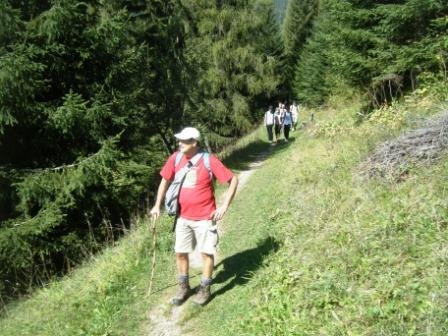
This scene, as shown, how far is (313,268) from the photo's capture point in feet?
17.8

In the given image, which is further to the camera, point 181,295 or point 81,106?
point 81,106

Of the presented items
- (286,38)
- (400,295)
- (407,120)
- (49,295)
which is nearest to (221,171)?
(400,295)

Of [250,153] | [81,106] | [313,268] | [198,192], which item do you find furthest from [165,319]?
[250,153]

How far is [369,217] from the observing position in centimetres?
588

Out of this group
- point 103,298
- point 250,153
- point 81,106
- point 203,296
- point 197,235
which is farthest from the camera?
point 250,153

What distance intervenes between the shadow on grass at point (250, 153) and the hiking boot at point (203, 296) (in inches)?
446

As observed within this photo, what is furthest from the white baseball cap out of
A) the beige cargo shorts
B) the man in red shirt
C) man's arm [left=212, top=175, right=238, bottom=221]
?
the beige cargo shorts

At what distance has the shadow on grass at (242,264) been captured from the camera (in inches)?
261

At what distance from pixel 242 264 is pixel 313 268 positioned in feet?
6.37

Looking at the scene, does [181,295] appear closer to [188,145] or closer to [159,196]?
[159,196]

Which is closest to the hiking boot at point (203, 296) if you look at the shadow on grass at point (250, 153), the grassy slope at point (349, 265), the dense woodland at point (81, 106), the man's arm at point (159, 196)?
the grassy slope at point (349, 265)

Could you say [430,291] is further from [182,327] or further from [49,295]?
[49,295]

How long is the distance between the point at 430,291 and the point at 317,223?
2.62m

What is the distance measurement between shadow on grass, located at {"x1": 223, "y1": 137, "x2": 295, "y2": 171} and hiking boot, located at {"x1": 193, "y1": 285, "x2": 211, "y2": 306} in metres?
11.3
